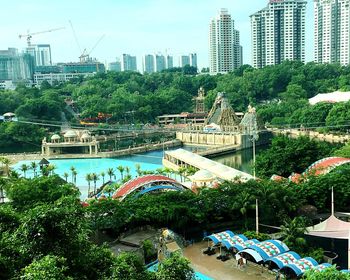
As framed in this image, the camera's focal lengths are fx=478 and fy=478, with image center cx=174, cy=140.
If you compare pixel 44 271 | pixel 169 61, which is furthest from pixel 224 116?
pixel 169 61

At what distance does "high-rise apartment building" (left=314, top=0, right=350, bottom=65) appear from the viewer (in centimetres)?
9850

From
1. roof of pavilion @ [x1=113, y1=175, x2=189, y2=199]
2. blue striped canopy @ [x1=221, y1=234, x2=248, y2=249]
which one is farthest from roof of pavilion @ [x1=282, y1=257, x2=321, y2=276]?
roof of pavilion @ [x1=113, y1=175, x2=189, y2=199]

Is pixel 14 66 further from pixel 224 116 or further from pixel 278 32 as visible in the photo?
pixel 224 116

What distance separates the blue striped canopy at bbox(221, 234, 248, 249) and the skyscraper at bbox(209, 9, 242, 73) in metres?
103

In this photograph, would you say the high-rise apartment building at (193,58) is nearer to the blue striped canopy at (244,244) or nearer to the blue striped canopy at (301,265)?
the blue striped canopy at (244,244)

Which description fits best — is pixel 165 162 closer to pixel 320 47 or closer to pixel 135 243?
pixel 135 243

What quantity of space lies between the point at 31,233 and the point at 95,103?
208 ft

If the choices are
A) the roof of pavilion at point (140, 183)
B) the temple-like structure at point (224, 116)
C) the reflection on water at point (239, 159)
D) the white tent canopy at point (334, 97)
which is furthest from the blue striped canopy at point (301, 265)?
the white tent canopy at point (334, 97)

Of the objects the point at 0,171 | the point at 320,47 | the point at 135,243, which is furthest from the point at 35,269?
the point at 320,47

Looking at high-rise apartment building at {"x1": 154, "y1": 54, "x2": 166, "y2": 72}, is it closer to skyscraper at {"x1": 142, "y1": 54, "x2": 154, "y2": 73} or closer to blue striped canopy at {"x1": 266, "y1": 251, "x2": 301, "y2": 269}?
skyscraper at {"x1": 142, "y1": 54, "x2": 154, "y2": 73}

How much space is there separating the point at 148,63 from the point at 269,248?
169324mm

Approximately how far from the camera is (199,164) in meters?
38.2

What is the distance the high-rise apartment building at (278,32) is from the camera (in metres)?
104

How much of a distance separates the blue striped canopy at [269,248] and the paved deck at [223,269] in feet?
2.33
